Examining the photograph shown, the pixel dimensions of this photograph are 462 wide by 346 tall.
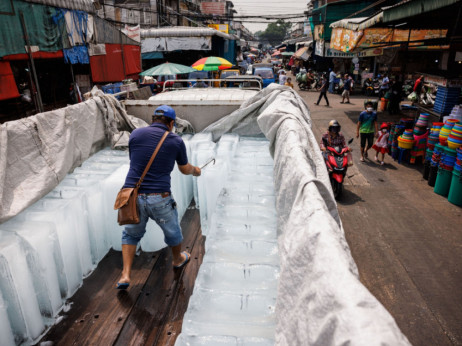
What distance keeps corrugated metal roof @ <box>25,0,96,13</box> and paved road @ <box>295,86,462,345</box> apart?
367 inches

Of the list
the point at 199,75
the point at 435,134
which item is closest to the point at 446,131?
the point at 435,134

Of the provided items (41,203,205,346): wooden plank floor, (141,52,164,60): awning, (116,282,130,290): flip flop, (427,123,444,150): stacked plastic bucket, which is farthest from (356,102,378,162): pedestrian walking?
(141,52,164,60): awning

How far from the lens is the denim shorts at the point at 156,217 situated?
3.25 meters

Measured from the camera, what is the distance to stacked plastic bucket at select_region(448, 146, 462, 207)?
6.07 m

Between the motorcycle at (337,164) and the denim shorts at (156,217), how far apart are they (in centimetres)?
426

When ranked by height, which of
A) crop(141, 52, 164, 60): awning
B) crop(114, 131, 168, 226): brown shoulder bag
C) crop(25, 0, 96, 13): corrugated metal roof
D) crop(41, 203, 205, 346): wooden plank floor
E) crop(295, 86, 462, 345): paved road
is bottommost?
crop(295, 86, 462, 345): paved road

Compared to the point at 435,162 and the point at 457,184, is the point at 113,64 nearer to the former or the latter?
the point at 435,162

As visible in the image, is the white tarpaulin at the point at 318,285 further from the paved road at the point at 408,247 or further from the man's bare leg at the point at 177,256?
the paved road at the point at 408,247

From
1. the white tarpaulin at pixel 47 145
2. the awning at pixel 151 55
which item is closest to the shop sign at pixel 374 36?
the white tarpaulin at pixel 47 145

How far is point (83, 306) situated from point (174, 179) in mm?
1893

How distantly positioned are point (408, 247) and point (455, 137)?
2679 mm

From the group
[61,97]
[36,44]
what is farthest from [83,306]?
[61,97]

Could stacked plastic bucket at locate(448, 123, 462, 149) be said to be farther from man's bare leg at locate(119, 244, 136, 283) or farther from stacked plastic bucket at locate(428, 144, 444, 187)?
man's bare leg at locate(119, 244, 136, 283)

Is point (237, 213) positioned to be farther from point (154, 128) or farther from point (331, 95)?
point (331, 95)
